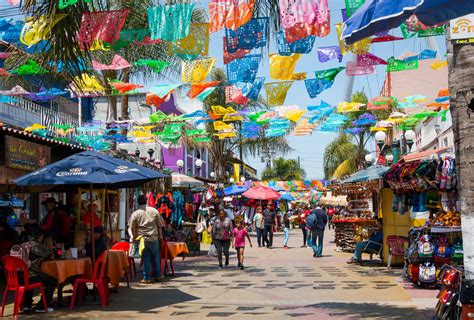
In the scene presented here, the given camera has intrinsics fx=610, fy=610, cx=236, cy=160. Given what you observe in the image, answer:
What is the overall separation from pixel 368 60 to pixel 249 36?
385 cm

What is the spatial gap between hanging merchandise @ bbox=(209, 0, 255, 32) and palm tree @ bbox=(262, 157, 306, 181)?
239 feet

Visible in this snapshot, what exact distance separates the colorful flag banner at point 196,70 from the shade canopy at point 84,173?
13.0 feet

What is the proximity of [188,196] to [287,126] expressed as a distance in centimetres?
545

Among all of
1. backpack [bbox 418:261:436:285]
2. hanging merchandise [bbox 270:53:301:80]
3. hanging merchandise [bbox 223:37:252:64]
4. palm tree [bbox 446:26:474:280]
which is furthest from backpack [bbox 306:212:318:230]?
palm tree [bbox 446:26:474:280]

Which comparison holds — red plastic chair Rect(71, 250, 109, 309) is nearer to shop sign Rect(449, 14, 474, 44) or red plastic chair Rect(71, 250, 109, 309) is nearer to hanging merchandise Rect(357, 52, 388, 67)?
shop sign Rect(449, 14, 474, 44)

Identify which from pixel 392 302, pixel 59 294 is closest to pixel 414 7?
pixel 392 302

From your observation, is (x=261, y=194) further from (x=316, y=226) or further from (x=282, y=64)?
(x=282, y=64)

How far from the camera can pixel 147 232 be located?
1329 cm

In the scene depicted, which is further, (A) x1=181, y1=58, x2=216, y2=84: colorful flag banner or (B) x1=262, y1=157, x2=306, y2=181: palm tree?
(B) x1=262, y1=157, x2=306, y2=181: palm tree

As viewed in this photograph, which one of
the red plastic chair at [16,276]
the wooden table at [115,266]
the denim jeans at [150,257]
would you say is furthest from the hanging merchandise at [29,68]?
the red plastic chair at [16,276]

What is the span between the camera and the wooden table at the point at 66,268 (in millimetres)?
9883

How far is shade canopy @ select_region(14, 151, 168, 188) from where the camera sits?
34.2 ft

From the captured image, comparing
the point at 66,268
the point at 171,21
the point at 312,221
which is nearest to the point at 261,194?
the point at 312,221

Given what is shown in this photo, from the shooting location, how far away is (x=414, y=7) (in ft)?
16.7
